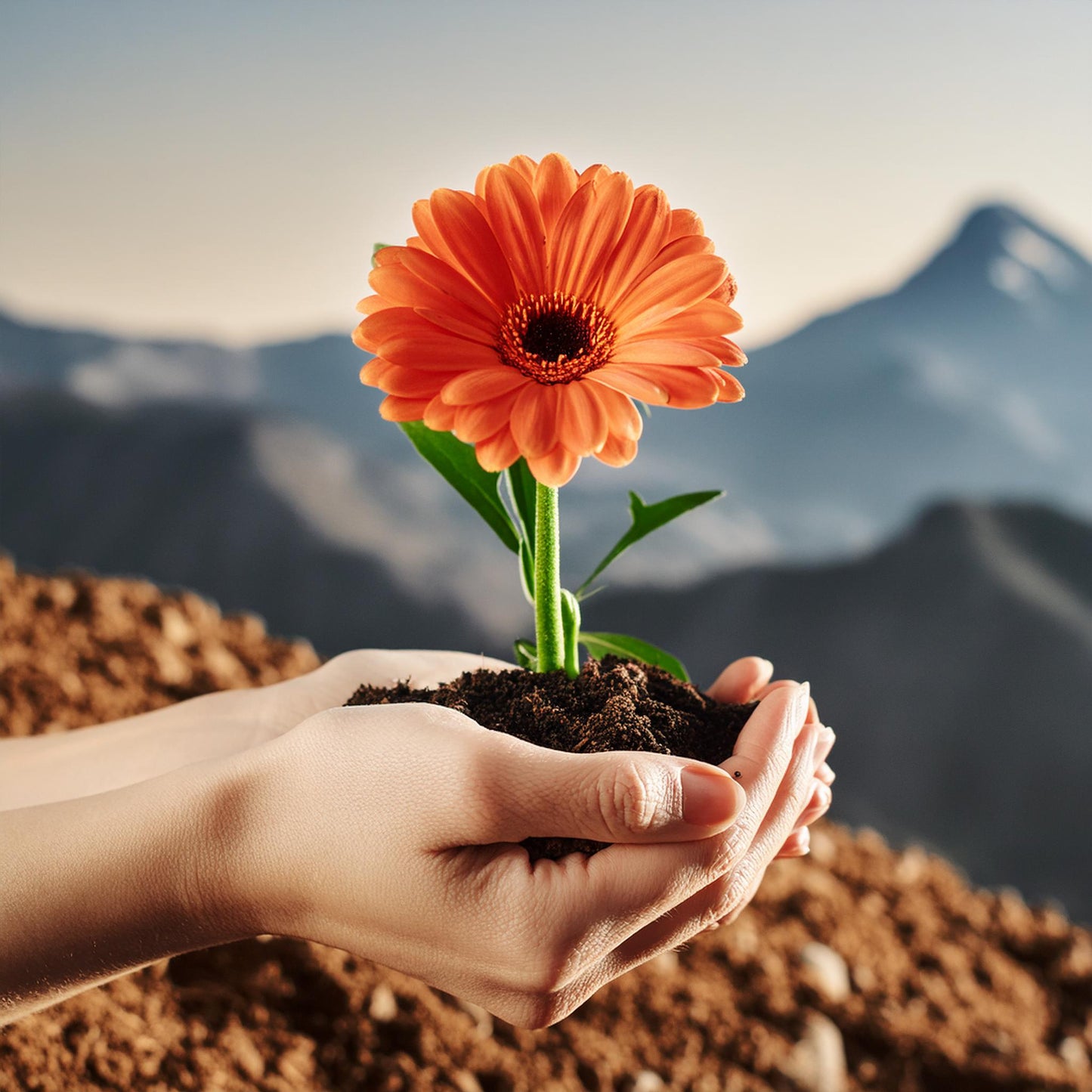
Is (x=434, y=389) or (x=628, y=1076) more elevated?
(x=434, y=389)

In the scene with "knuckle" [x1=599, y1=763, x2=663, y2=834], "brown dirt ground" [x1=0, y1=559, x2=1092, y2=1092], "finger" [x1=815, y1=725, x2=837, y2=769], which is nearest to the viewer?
"knuckle" [x1=599, y1=763, x2=663, y2=834]

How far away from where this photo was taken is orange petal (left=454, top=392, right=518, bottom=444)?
0.66 meters


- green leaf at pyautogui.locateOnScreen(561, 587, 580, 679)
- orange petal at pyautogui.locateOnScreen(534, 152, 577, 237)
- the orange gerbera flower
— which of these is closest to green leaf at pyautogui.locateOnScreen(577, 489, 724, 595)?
green leaf at pyautogui.locateOnScreen(561, 587, 580, 679)

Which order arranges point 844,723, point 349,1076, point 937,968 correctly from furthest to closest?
point 844,723 < point 937,968 < point 349,1076

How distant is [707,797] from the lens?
585 mm

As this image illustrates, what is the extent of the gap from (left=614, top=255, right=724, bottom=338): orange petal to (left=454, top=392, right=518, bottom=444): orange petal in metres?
0.13

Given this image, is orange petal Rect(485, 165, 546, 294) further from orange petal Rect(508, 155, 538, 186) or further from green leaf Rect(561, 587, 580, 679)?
green leaf Rect(561, 587, 580, 679)

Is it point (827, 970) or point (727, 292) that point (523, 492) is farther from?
point (827, 970)

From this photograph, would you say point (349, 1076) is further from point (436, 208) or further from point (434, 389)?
point (436, 208)

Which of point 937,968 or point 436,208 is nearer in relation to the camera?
point 436,208

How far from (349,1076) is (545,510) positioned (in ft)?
2.24

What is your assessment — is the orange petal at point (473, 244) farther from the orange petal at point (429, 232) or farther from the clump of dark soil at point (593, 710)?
the clump of dark soil at point (593, 710)

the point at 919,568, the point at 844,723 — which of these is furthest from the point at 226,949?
the point at 919,568

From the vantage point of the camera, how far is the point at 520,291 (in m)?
0.74
